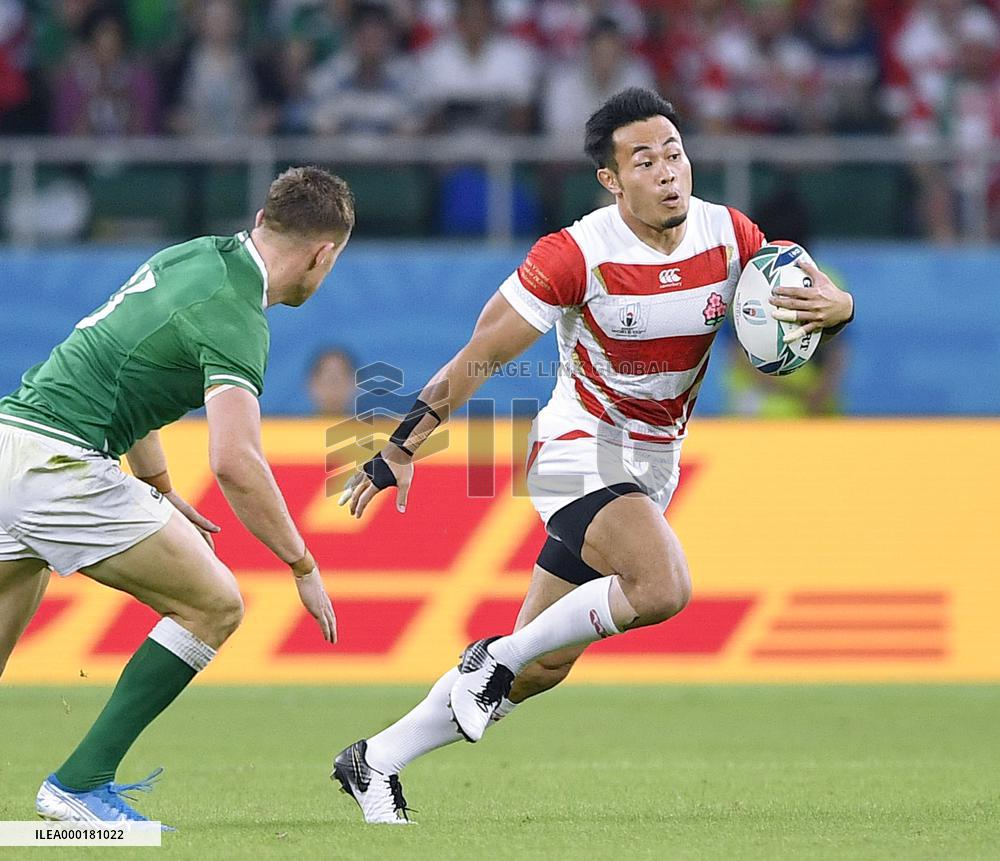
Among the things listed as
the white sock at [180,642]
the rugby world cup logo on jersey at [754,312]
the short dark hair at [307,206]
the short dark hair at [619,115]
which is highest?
the short dark hair at [619,115]

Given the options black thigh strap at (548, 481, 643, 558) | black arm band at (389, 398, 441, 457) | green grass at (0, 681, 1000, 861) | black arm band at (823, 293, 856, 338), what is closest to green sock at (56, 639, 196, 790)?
green grass at (0, 681, 1000, 861)

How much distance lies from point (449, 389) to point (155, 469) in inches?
42.3

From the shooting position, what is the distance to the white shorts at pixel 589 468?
664 cm

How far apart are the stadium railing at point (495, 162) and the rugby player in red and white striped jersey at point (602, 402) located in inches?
242

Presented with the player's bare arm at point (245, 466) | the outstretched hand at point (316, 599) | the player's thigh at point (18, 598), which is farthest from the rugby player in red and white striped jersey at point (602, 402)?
the player's thigh at point (18, 598)

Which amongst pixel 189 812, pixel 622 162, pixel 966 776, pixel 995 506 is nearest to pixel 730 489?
pixel 995 506

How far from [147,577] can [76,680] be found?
15.4ft

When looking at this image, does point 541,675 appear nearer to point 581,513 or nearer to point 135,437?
point 581,513

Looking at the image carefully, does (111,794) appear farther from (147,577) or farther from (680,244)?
(680,244)

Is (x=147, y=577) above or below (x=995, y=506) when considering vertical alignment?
above

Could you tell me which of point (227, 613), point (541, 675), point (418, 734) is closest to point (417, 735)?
point (418, 734)

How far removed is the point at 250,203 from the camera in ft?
42.3

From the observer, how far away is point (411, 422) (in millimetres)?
6438

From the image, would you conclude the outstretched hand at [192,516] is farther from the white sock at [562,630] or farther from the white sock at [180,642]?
the white sock at [562,630]
